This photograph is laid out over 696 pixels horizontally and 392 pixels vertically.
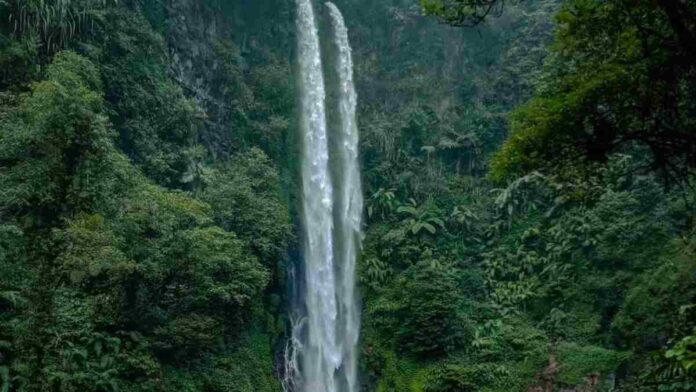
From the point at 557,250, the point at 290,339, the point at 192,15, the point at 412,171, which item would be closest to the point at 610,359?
the point at 557,250

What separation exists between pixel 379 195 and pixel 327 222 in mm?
3293

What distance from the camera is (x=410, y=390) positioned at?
19.9 meters

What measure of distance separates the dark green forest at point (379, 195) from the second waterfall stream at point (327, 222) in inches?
23.6

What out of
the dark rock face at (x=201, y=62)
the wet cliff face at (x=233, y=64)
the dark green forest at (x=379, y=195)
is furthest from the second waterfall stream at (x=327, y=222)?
the dark rock face at (x=201, y=62)

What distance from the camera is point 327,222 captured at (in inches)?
954

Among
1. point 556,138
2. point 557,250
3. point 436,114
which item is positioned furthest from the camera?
point 436,114

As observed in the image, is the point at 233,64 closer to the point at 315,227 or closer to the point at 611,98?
the point at 315,227

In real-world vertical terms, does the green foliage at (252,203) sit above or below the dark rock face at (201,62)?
below

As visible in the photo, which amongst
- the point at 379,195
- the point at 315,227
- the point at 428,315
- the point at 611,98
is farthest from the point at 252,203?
the point at 611,98

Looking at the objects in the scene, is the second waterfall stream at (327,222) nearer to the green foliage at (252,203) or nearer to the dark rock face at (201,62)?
the green foliage at (252,203)

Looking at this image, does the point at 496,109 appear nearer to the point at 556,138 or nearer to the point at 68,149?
the point at 68,149

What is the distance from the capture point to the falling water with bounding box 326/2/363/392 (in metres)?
22.2

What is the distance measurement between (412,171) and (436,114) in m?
3.87

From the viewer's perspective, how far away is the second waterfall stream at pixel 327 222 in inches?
835
